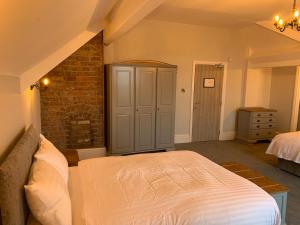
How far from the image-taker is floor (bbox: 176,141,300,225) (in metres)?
2.90

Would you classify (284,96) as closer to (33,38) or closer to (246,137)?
(246,137)

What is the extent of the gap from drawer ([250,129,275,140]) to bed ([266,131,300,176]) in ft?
5.38

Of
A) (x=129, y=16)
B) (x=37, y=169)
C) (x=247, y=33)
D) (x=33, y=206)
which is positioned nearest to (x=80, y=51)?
(x=129, y=16)

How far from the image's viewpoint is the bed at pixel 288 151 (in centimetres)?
362

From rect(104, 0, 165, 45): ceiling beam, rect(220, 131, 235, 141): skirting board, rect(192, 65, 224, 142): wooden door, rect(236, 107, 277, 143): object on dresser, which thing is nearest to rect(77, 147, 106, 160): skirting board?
rect(104, 0, 165, 45): ceiling beam

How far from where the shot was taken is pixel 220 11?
416cm

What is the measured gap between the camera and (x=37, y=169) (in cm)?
157

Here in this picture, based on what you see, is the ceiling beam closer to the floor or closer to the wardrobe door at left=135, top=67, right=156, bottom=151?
the wardrobe door at left=135, top=67, right=156, bottom=151

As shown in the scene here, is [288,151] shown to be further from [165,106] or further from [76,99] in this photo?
[76,99]

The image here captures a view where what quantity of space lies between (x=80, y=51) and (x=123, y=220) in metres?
3.48

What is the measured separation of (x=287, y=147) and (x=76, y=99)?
12.5ft

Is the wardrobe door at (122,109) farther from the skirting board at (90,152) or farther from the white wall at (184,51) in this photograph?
the white wall at (184,51)

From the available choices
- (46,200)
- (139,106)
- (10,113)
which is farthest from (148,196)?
(139,106)

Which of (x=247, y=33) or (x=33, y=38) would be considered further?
(x=247, y=33)
